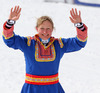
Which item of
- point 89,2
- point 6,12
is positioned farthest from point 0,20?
point 89,2

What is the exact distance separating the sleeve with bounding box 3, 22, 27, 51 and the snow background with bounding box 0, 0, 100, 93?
670 millimetres

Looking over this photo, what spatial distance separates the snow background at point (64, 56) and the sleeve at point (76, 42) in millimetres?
633

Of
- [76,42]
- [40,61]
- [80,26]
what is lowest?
[40,61]

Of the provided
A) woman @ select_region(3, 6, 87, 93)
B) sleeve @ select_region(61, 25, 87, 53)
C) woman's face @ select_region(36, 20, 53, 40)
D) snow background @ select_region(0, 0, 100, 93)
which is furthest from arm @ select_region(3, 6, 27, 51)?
snow background @ select_region(0, 0, 100, 93)

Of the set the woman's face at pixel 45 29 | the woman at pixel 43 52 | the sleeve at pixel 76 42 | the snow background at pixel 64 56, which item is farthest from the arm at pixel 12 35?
the snow background at pixel 64 56

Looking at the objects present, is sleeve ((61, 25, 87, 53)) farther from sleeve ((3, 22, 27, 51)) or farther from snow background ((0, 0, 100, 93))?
snow background ((0, 0, 100, 93))

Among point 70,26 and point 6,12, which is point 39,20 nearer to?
point 70,26

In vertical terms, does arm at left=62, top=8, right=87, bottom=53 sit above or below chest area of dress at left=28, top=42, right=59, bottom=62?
above

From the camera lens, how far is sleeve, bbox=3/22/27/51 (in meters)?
1.64

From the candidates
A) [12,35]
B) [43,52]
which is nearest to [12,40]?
[12,35]

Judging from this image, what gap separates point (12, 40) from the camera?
1.67 metres

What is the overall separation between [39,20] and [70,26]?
3574mm

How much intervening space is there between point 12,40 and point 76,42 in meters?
0.41

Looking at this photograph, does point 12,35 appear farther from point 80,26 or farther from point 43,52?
point 80,26
